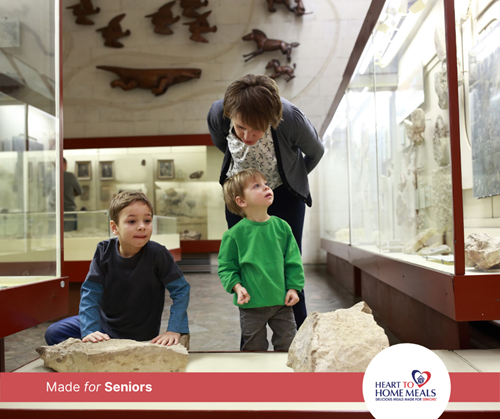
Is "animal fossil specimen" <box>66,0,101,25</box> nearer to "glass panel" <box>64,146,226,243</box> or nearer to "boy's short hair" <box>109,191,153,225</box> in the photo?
"glass panel" <box>64,146,226,243</box>

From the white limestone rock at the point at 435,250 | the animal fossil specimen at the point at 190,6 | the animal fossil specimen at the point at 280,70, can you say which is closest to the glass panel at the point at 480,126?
the white limestone rock at the point at 435,250

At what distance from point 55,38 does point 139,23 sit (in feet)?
24.7

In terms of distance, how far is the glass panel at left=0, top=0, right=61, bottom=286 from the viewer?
2111mm

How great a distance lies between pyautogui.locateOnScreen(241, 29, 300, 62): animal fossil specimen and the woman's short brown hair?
300 inches

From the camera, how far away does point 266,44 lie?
28.5 feet

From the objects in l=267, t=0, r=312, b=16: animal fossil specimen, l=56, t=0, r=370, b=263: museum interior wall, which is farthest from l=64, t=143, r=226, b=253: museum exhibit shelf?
l=267, t=0, r=312, b=16: animal fossil specimen

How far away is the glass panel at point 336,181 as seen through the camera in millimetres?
5511

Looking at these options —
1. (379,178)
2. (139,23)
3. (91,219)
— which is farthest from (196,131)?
(379,178)

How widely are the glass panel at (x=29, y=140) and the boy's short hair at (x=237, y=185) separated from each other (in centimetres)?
106

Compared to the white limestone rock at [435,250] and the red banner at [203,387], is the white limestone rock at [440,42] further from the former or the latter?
the red banner at [203,387]

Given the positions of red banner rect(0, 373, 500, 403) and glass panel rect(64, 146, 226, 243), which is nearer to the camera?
red banner rect(0, 373, 500, 403)

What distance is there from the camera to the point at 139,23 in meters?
9.07

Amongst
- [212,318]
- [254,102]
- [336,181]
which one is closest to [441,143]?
[254,102]

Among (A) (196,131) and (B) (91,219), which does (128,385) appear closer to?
(B) (91,219)
